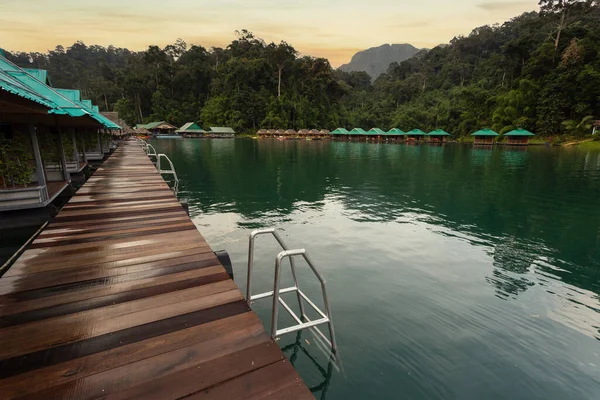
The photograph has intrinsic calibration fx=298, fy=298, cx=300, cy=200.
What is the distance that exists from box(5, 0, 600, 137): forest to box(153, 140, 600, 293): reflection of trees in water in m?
32.3

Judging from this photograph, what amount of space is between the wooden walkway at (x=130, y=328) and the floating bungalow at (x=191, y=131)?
72.5 metres

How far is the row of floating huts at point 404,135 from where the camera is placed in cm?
4831

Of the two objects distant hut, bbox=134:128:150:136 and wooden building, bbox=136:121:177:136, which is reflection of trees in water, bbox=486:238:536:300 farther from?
wooden building, bbox=136:121:177:136

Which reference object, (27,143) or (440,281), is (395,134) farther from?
(27,143)

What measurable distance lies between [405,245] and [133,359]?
7689 millimetres

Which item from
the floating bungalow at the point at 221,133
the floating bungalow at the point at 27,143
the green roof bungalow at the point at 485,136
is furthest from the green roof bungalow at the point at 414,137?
the floating bungalow at the point at 27,143

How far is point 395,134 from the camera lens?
208ft

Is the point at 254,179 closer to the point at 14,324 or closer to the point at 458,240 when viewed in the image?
the point at 458,240

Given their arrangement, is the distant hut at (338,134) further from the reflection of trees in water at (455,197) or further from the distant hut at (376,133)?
the reflection of trees in water at (455,197)

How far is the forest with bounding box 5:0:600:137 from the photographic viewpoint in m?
48.8

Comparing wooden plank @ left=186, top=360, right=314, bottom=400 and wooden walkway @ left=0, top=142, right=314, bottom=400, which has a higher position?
wooden walkway @ left=0, top=142, right=314, bottom=400

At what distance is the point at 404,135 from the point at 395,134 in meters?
2.15

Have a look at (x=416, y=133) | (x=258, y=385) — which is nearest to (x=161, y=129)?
(x=416, y=133)

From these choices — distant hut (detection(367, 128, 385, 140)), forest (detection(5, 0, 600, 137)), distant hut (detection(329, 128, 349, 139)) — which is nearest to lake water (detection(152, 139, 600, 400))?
forest (detection(5, 0, 600, 137))
